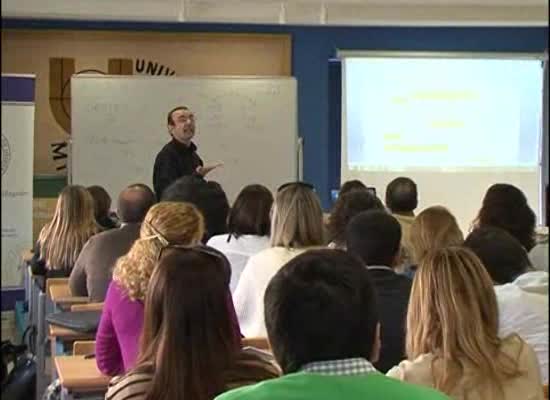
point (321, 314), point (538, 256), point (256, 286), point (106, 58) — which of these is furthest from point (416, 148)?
point (321, 314)

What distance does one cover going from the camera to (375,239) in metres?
3.11

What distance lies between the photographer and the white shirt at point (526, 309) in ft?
9.37

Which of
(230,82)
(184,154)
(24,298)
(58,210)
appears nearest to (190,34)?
(230,82)

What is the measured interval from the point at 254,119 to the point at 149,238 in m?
5.34

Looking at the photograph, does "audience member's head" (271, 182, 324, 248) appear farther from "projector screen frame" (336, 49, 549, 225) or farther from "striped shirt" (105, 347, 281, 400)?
"projector screen frame" (336, 49, 549, 225)

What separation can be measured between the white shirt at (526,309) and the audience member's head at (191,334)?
1.26m

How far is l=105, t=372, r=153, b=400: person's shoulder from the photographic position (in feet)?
6.22

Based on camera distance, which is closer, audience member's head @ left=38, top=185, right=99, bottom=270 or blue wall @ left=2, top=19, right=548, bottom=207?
audience member's head @ left=38, top=185, right=99, bottom=270

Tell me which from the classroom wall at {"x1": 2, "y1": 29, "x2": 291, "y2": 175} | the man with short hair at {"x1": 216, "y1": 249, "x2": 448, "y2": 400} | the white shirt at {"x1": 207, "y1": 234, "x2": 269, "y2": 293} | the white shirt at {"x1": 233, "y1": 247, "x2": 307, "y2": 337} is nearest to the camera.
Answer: the man with short hair at {"x1": 216, "y1": 249, "x2": 448, "y2": 400}

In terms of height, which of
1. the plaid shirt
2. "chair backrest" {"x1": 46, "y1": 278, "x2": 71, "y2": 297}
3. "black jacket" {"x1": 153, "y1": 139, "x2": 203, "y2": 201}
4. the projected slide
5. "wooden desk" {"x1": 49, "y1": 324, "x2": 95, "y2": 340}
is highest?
the projected slide

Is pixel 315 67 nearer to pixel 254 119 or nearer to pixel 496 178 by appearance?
pixel 254 119

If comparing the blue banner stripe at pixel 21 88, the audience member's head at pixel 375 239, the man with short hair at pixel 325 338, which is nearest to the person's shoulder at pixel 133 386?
the man with short hair at pixel 325 338

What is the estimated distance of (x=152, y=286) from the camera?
1930mm

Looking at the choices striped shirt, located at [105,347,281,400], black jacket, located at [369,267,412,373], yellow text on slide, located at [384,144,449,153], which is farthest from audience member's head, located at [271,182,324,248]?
yellow text on slide, located at [384,144,449,153]
